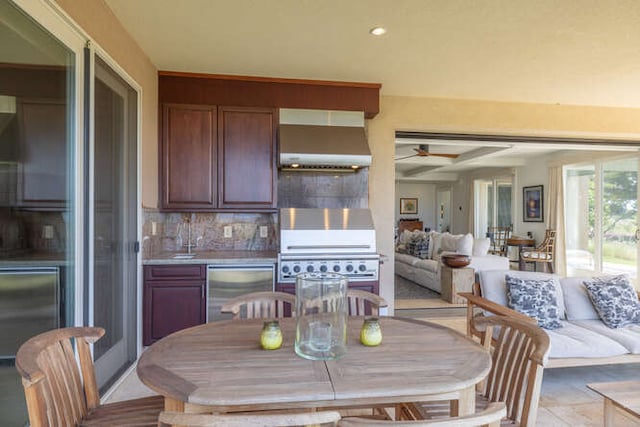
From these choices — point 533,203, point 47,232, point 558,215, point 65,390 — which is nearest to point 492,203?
point 533,203

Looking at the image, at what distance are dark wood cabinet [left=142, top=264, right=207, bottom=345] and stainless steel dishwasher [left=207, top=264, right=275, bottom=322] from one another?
6 cm

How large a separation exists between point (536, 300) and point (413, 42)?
2.21 metres

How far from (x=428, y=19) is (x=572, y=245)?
6790 mm

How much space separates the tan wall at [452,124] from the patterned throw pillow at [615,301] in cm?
176

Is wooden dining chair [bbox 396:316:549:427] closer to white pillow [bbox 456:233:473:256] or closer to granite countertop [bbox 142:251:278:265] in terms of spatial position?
granite countertop [bbox 142:251:278:265]

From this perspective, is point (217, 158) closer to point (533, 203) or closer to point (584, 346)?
point (584, 346)

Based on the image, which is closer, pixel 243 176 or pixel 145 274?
pixel 145 274

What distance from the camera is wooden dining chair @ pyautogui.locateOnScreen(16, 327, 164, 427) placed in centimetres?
105

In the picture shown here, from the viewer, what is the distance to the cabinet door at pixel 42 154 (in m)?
1.72

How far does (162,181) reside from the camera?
346 centimetres

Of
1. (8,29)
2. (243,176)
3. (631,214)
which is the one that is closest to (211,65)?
(243,176)

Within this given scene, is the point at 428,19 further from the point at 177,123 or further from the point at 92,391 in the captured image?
the point at 92,391

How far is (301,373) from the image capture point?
123 cm

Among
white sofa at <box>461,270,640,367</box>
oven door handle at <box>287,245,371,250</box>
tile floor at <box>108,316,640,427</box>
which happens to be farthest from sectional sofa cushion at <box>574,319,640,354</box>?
oven door handle at <box>287,245,371,250</box>
